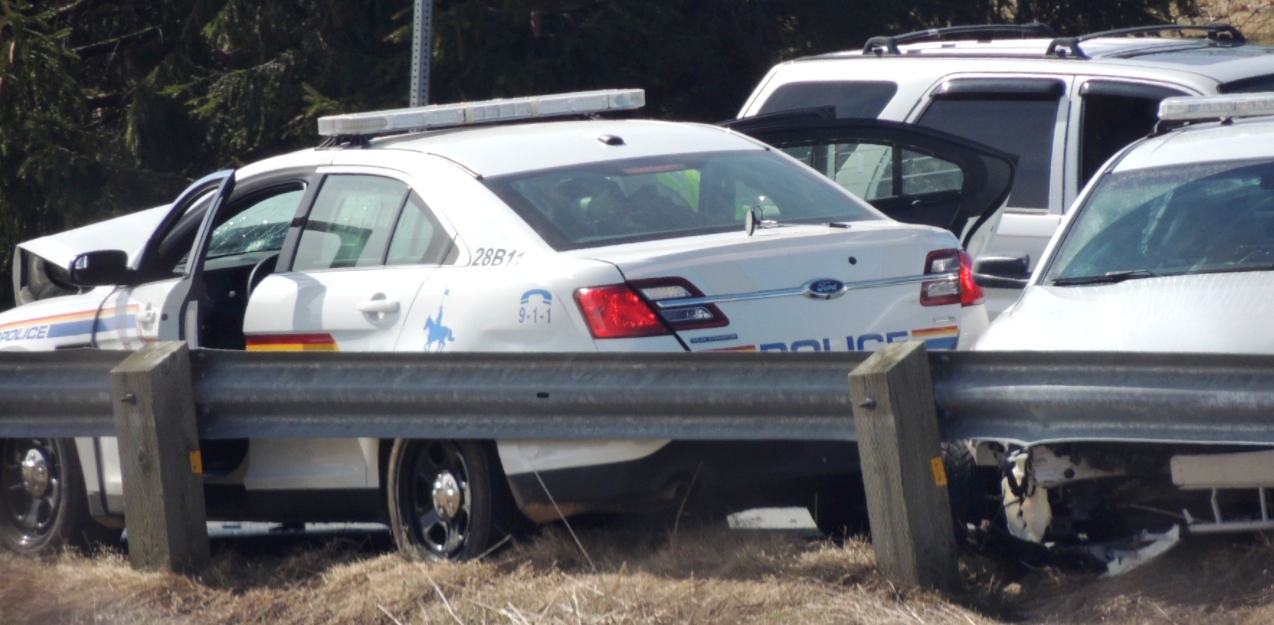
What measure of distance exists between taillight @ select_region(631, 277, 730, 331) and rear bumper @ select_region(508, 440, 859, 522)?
0.36 m

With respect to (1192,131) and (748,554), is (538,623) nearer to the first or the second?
(748,554)

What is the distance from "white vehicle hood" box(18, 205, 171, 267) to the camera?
668cm

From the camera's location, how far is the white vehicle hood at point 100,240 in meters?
6.68

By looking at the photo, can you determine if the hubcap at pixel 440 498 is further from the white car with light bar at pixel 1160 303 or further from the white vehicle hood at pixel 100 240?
the white vehicle hood at pixel 100 240

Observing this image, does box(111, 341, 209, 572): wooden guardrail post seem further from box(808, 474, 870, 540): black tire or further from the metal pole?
the metal pole

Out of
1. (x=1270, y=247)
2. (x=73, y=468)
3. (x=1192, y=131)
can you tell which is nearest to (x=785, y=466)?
(x=1270, y=247)

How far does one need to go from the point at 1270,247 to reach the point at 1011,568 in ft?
4.71

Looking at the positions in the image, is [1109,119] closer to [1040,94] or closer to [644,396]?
[1040,94]

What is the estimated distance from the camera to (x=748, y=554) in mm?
4820

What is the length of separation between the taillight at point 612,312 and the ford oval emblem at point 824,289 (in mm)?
517

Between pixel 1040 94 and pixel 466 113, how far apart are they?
3335mm

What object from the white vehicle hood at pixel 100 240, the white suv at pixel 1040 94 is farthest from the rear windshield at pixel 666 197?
the white vehicle hood at pixel 100 240

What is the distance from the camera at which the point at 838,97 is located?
373 inches

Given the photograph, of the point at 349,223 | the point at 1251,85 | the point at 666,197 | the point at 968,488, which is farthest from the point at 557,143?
the point at 1251,85
